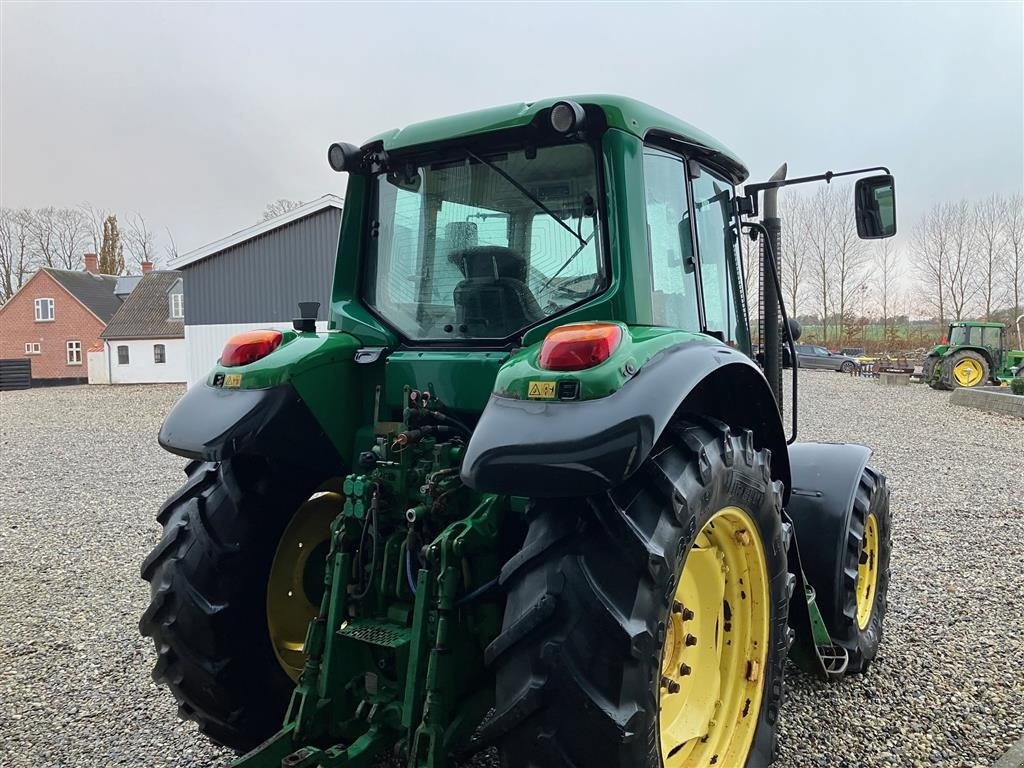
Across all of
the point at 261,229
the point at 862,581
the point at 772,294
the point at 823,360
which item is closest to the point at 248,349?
the point at 772,294

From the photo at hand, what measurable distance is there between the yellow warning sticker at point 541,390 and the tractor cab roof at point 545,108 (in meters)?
1.02

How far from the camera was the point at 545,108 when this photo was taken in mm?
2455

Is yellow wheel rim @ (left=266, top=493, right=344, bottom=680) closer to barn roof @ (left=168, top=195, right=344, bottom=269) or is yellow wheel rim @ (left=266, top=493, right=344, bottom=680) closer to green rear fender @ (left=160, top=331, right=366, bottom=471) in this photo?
green rear fender @ (left=160, top=331, right=366, bottom=471)

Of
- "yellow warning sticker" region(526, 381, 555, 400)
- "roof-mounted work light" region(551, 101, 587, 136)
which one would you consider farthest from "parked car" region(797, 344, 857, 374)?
"yellow warning sticker" region(526, 381, 555, 400)

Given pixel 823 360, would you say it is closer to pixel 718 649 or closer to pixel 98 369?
pixel 98 369

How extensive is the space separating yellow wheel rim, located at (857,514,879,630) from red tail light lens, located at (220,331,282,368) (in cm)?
309

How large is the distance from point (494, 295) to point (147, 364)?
3568cm

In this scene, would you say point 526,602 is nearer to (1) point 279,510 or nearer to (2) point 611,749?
(2) point 611,749

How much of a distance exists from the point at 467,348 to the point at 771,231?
167cm

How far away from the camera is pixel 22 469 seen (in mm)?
11422

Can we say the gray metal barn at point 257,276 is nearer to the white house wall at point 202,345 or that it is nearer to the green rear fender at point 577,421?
the white house wall at point 202,345

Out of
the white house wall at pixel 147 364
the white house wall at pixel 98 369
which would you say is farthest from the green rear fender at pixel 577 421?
the white house wall at pixel 98 369

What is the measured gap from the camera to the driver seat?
268 centimetres

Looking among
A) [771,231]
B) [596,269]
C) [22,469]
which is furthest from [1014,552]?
[22,469]
